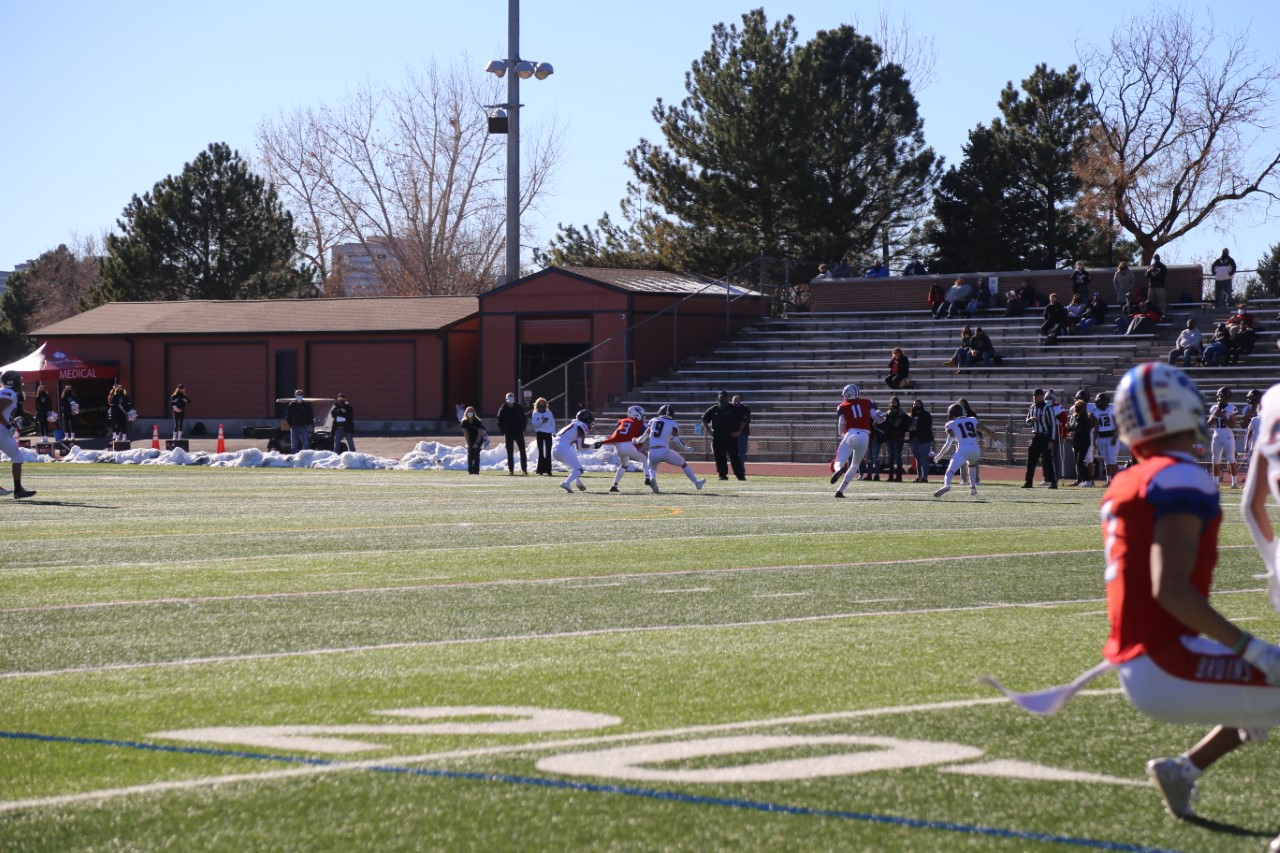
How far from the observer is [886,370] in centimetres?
3941

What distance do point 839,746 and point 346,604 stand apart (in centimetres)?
529

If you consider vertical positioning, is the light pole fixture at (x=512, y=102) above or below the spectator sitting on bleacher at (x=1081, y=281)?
above

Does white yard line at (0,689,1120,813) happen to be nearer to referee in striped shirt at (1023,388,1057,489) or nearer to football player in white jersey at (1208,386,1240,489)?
referee in striped shirt at (1023,388,1057,489)

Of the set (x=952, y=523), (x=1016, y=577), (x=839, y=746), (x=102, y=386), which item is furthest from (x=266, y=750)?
(x=102, y=386)

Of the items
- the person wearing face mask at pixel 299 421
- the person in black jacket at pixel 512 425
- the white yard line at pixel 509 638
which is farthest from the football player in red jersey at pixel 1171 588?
the person wearing face mask at pixel 299 421

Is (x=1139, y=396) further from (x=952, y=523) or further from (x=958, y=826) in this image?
(x=952, y=523)

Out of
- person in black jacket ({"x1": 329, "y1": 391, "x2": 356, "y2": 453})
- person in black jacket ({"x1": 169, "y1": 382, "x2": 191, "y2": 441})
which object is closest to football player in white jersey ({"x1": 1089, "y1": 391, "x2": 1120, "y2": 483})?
person in black jacket ({"x1": 329, "y1": 391, "x2": 356, "y2": 453})

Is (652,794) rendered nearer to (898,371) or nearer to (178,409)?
(898,371)

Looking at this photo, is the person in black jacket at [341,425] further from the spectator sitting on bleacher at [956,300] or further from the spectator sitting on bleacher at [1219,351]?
the spectator sitting on bleacher at [1219,351]

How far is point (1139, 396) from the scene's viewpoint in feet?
14.4

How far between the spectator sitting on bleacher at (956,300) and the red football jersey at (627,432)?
59.0ft

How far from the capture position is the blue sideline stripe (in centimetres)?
447

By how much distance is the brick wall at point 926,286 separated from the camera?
40.3m

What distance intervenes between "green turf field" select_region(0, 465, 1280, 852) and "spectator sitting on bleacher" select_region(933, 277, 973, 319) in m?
27.4
